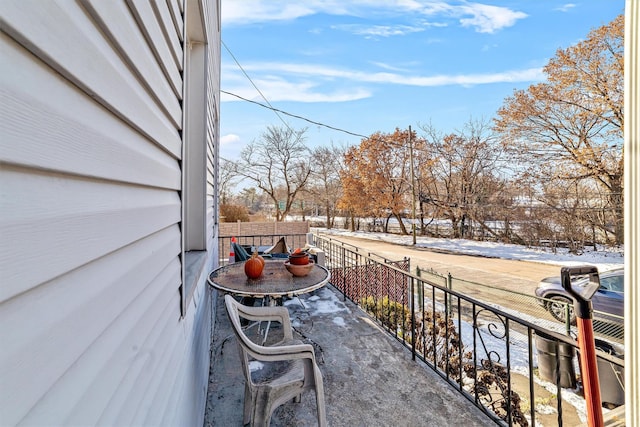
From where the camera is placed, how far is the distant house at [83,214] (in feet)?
0.93

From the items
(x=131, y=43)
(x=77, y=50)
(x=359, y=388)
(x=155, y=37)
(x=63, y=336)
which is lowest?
(x=359, y=388)

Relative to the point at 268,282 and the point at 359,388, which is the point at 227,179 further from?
the point at 359,388

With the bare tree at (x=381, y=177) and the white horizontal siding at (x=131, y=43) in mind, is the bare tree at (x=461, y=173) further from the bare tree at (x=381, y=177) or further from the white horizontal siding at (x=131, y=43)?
the white horizontal siding at (x=131, y=43)

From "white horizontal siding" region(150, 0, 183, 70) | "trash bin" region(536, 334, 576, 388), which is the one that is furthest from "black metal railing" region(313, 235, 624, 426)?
"white horizontal siding" region(150, 0, 183, 70)

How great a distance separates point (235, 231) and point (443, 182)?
1089 centimetres

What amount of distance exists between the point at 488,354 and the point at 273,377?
156 cm

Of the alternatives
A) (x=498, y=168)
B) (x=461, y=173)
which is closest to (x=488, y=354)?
(x=498, y=168)

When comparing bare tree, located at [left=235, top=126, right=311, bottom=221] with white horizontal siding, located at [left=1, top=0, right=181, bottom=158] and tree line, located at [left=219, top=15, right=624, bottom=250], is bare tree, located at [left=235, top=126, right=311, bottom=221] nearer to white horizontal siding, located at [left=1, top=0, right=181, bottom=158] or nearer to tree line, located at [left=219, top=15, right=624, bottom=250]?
tree line, located at [left=219, top=15, right=624, bottom=250]

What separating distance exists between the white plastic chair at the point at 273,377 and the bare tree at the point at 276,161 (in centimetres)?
1628

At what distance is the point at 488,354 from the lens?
83.3 inches

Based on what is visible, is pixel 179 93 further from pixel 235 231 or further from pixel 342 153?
pixel 342 153

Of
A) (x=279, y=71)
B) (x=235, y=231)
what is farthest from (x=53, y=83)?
(x=235, y=231)

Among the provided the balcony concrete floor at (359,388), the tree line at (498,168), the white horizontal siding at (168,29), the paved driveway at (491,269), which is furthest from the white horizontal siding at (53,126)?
the tree line at (498,168)

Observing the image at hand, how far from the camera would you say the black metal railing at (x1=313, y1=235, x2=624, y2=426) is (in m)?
1.76
